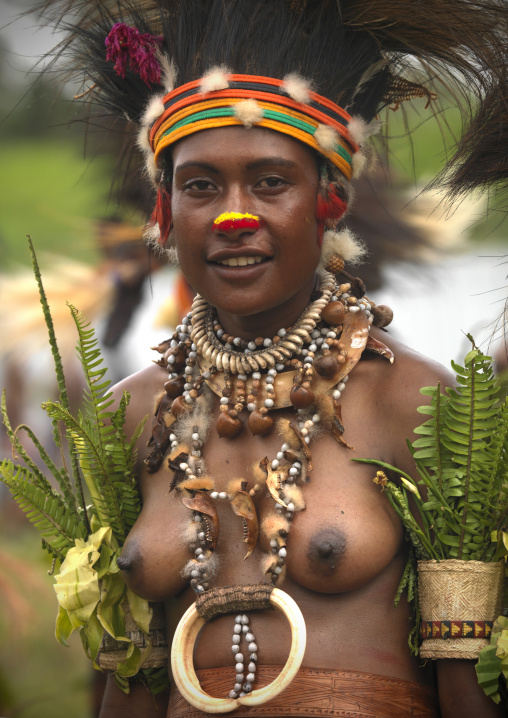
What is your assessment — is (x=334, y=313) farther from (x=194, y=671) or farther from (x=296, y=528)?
(x=194, y=671)

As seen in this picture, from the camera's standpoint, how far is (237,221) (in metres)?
2.40

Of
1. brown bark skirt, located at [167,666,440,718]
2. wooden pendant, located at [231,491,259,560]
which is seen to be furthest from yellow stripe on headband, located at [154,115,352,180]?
brown bark skirt, located at [167,666,440,718]

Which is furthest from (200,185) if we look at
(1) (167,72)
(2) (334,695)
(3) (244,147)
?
(2) (334,695)

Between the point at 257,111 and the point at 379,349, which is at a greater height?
the point at 257,111

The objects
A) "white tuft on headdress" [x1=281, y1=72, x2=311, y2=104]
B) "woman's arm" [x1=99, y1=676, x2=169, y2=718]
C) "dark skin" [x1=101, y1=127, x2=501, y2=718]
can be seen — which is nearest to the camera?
"dark skin" [x1=101, y1=127, x2=501, y2=718]

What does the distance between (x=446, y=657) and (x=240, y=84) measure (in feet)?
5.28

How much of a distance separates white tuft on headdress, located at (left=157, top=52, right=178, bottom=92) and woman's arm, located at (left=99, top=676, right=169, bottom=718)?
1822 mm

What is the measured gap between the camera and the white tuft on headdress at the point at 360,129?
2.64 meters

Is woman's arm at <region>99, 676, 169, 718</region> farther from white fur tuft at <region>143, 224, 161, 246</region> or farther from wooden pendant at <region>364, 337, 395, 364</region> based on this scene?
white fur tuft at <region>143, 224, 161, 246</region>

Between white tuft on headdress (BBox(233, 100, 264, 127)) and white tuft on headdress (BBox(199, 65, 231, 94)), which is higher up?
white tuft on headdress (BBox(199, 65, 231, 94))

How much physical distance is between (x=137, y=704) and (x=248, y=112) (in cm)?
180

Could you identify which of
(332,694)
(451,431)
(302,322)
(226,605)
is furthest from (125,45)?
(332,694)

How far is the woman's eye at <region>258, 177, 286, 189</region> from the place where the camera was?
8.13ft

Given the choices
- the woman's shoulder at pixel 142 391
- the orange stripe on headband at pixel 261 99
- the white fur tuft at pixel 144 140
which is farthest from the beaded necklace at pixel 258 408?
the white fur tuft at pixel 144 140
